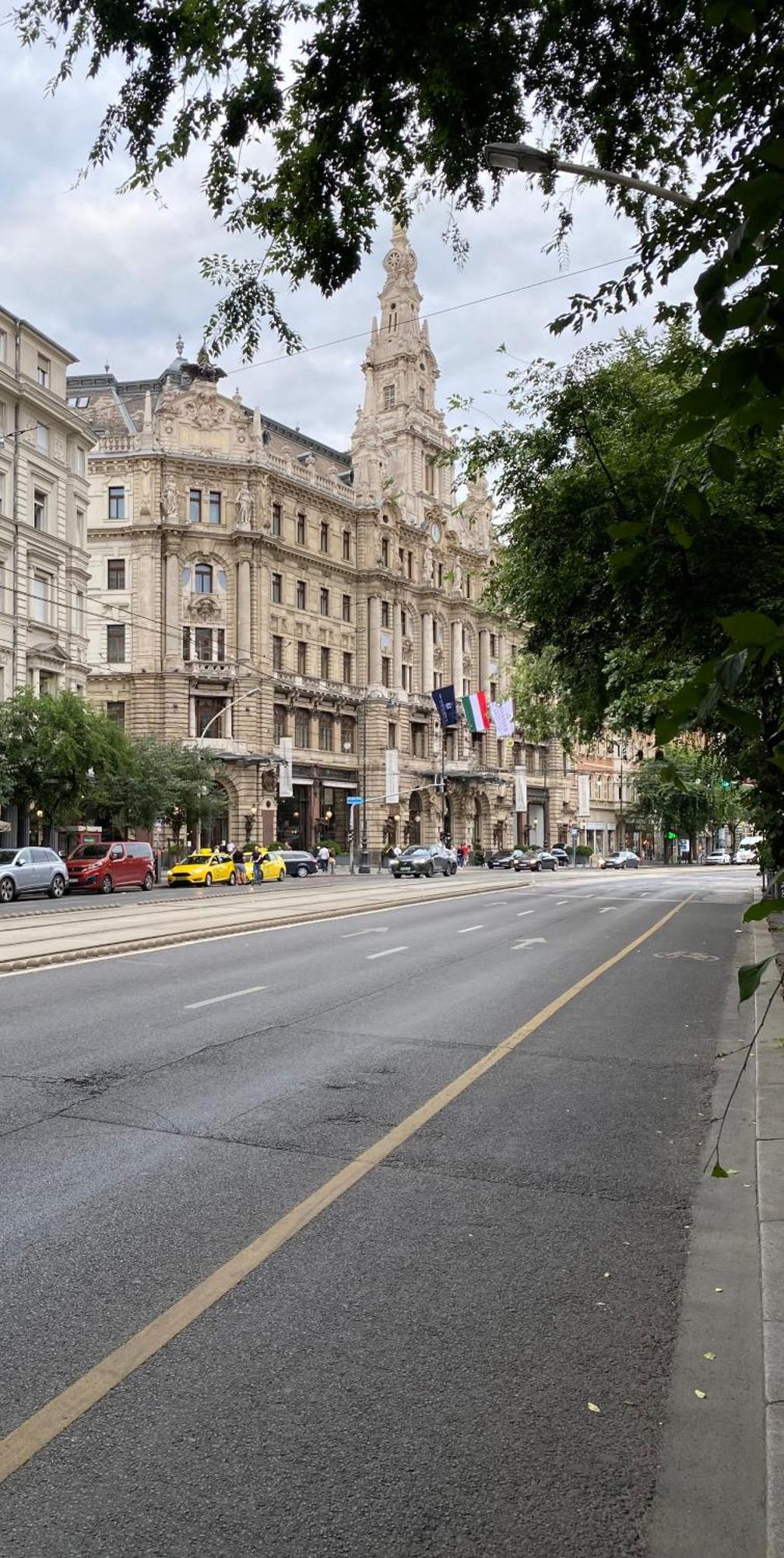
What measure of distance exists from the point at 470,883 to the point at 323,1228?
3787cm

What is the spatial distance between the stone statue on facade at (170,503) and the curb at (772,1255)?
187 feet

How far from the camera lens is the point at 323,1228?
482cm

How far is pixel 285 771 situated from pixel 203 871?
19309mm

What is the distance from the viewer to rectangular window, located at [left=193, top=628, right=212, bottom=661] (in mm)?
62125

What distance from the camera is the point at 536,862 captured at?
231 ft

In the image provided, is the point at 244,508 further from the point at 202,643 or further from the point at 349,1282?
the point at 349,1282

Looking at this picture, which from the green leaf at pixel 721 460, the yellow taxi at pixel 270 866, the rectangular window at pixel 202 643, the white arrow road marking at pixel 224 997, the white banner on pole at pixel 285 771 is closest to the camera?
the green leaf at pixel 721 460

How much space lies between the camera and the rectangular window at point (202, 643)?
62.1 m

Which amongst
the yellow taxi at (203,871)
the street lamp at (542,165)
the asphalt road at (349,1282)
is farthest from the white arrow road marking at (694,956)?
the yellow taxi at (203,871)

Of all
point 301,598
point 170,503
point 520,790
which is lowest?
point 520,790

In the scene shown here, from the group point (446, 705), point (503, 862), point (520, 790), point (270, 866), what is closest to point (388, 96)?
point (270, 866)

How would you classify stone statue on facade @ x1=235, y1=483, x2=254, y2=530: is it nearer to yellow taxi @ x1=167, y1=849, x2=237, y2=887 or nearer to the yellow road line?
yellow taxi @ x1=167, y1=849, x2=237, y2=887

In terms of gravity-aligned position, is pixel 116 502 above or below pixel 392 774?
above

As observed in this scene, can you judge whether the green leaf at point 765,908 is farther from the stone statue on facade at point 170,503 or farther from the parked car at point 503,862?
the parked car at point 503,862
